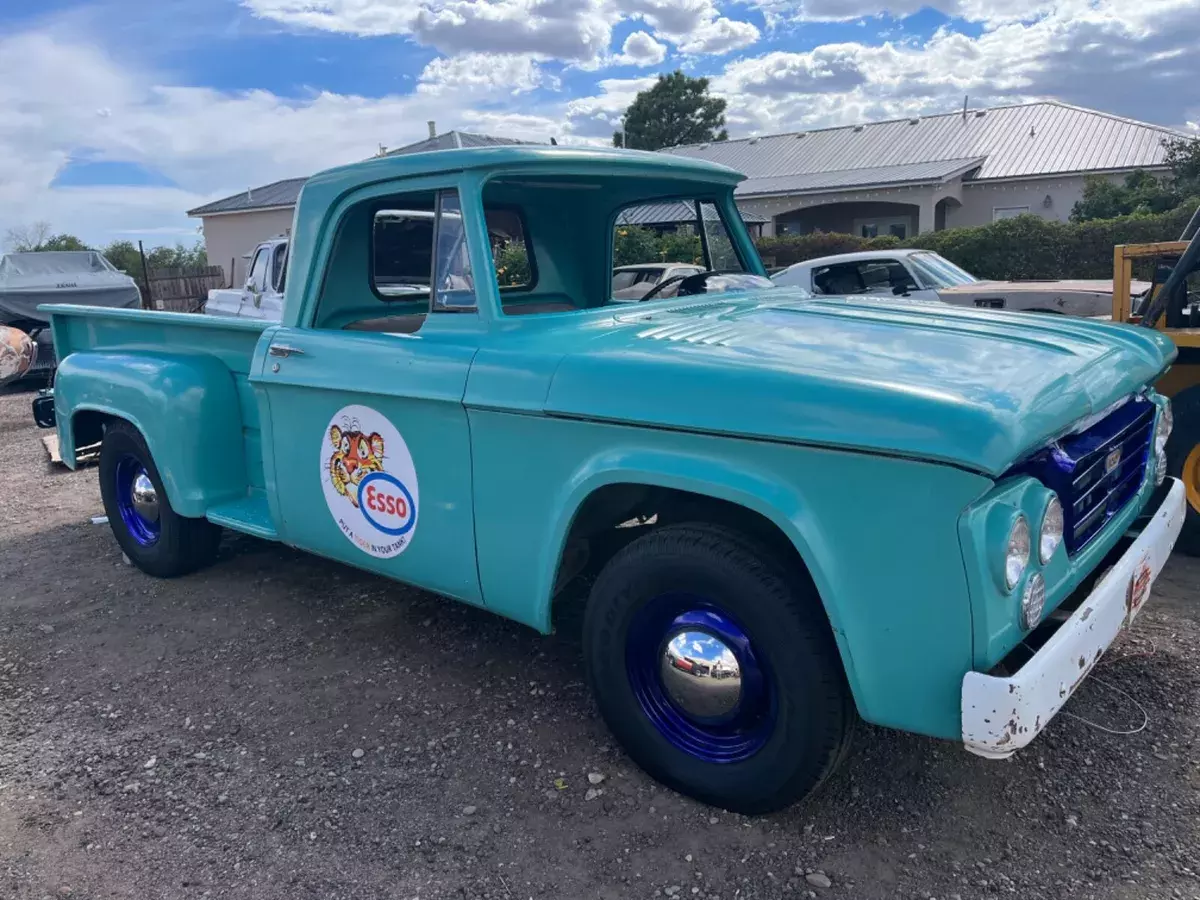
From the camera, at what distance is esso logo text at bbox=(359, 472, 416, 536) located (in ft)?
10.4

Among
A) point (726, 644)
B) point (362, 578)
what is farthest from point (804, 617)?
point (362, 578)

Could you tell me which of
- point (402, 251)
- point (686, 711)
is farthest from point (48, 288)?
point (686, 711)

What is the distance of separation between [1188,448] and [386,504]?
12.3ft


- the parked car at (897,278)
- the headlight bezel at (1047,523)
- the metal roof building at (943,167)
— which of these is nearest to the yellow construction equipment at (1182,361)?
the headlight bezel at (1047,523)

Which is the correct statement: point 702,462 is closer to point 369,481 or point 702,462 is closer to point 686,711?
point 686,711

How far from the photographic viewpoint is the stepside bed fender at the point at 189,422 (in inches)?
161

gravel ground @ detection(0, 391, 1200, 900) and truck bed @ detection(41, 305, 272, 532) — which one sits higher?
truck bed @ detection(41, 305, 272, 532)

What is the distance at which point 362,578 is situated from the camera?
4.53 m

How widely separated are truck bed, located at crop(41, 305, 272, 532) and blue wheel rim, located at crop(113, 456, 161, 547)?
0.35 m

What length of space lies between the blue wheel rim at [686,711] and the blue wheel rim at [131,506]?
10.1ft

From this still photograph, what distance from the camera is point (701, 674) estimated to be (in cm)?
252

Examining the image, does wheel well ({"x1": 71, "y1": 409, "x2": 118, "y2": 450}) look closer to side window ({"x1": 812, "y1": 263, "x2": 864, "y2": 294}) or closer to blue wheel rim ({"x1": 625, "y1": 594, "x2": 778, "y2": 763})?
blue wheel rim ({"x1": 625, "y1": 594, "x2": 778, "y2": 763})

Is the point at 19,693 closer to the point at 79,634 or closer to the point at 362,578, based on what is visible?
the point at 79,634

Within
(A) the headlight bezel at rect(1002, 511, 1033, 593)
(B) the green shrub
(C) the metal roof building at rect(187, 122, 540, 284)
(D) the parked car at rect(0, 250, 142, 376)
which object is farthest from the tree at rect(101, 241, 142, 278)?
(A) the headlight bezel at rect(1002, 511, 1033, 593)
